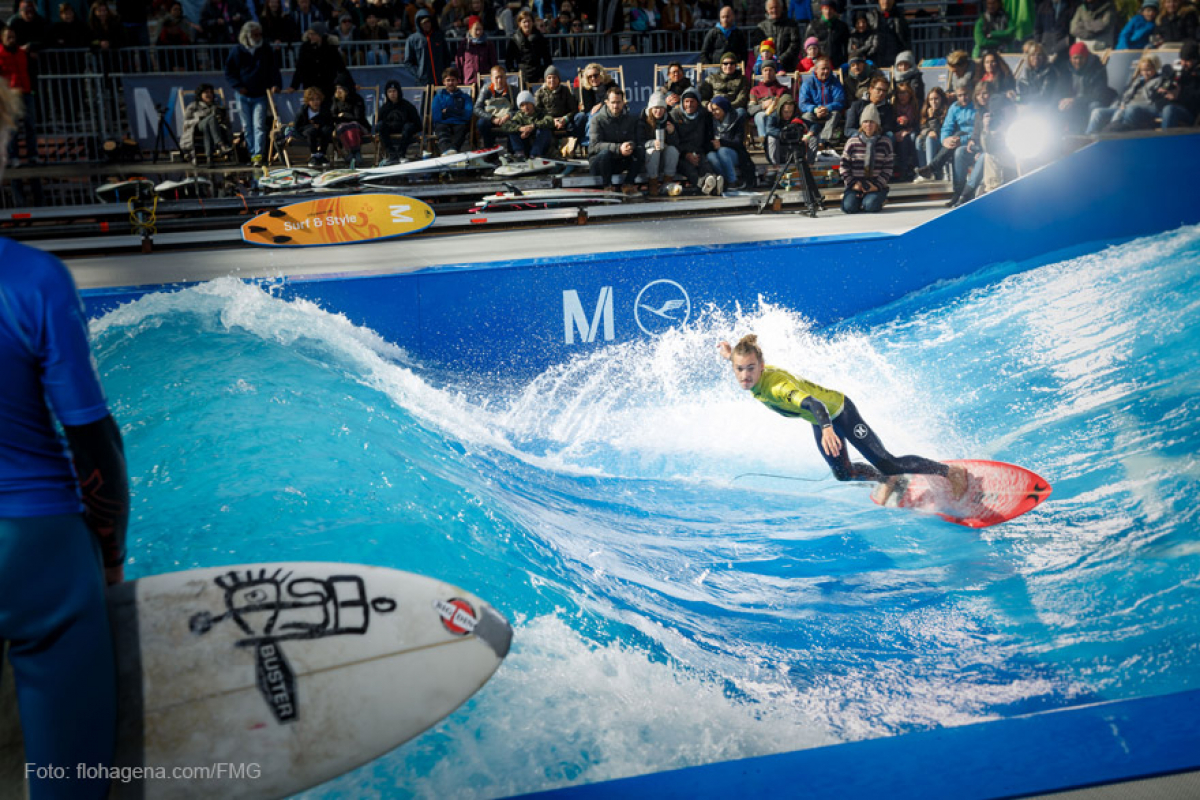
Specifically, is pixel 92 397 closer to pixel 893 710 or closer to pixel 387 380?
pixel 893 710

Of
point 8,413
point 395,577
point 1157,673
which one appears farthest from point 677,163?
point 8,413

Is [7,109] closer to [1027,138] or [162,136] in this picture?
[1027,138]

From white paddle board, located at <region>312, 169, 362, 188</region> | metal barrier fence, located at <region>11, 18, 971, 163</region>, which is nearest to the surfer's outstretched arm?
white paddle board, located at <region>312, 169, 362, 188</region>

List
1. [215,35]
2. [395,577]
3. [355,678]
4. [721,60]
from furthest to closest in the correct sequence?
[215,35], [721,60], [395,577], [355,678]

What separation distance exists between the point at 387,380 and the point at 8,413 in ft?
14.7

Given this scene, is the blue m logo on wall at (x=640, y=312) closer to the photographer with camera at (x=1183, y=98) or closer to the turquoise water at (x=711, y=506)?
the turquoise water at (x=711, y=506)

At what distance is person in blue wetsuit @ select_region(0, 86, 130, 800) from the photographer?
5.23 feet

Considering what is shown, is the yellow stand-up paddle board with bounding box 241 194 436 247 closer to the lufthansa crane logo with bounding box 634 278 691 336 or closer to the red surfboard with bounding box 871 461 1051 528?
the lufthansa crane logo with bounding box 634 278 691 336

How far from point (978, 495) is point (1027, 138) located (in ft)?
16.4

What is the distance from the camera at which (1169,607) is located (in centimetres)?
389

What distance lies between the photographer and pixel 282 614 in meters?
2.18

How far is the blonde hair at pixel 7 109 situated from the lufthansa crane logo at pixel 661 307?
18.1 feet

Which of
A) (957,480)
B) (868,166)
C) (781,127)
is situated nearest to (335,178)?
(781,127)

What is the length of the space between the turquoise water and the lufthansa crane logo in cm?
14
